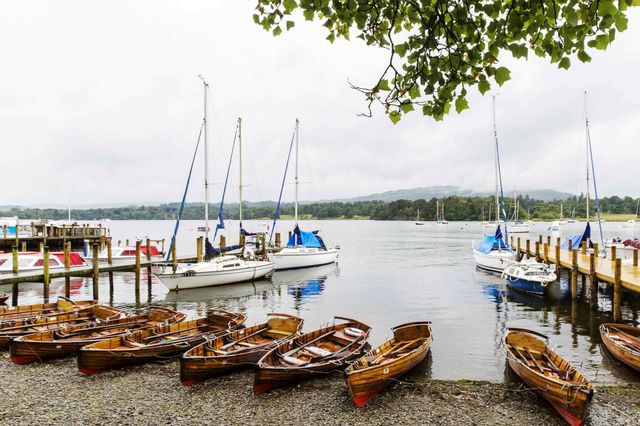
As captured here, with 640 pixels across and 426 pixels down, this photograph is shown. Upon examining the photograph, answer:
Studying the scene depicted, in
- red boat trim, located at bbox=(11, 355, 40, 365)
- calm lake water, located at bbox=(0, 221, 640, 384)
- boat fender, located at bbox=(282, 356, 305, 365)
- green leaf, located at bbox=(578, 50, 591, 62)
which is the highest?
green leaf, located at bbox=(578, 50, 591, 62)

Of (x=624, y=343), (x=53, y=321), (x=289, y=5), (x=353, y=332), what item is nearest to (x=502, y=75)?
(x=289, y=5)

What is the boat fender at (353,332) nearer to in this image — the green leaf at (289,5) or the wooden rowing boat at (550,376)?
the wooden rowing boat at (550,376)

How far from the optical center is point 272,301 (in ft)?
85.7

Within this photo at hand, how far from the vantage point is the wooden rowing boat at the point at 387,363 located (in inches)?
390

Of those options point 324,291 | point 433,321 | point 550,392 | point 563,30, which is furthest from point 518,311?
point 563,30

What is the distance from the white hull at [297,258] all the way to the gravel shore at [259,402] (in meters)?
26.8

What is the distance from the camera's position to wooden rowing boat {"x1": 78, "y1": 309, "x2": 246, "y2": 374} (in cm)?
1163

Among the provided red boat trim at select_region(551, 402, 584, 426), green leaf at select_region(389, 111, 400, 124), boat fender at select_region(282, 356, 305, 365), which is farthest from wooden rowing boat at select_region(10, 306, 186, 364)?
red boat trim at select_region(551, 402, 584, 426)

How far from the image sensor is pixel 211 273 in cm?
2886

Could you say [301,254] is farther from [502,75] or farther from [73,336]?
[502,75]

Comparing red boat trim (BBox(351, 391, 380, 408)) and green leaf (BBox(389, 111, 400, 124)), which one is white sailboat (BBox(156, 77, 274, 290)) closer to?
red boat trim (BBox(351, 391, 380, 408))

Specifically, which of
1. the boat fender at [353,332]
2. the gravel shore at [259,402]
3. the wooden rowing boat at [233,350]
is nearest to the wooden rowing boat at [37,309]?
the gravel shore at [259,402]

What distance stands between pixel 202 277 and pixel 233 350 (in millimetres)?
16963

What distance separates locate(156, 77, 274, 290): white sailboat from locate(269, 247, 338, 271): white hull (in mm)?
4586
